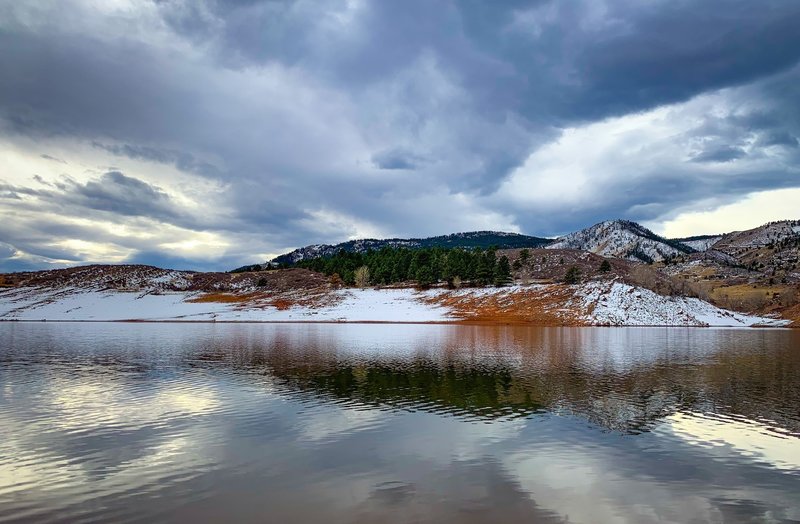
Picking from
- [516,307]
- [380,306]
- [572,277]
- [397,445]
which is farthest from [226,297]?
[397,445]

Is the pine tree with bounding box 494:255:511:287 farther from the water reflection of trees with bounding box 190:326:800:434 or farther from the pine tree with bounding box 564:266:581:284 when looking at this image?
the water reflection of trees with bounding box 190:326:800:434

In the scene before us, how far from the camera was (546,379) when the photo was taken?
127 ft

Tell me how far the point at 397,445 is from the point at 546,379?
69.4 feet

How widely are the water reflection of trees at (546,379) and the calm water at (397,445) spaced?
30 cm

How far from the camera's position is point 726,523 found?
13594mm

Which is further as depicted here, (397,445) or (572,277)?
(572,277)

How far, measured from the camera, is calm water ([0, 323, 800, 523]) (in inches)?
575

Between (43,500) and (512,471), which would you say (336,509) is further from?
(43,500)

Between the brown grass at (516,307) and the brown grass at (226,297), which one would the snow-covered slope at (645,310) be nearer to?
the brown grass at (516,307)

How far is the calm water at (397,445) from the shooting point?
1461 cm

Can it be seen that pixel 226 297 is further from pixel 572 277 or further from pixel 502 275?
pixel 572 277

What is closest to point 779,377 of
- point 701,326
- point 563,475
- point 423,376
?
point 423,376

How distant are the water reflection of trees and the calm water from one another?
303mm

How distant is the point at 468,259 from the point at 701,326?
80.4m
